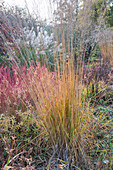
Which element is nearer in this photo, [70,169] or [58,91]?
[70,169]

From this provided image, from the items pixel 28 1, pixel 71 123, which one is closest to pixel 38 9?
pixel 28 1

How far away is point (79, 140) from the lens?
1.55m

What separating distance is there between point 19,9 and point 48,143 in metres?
1.56

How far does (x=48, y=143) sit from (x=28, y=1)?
1553 millimetres

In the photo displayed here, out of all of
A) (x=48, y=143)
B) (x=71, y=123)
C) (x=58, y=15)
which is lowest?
(x=48, y=143)

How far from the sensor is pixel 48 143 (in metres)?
1.63

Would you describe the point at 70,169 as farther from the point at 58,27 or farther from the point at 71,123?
the point at 58,27

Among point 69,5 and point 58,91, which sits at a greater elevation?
point 69,5

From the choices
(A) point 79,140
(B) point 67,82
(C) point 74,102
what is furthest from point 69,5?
(A) point 79,140

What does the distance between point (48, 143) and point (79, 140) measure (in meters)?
0.36

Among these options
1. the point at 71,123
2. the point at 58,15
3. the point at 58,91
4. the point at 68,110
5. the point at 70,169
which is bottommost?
the point at 70,169

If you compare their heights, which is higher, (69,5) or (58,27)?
(69,5)

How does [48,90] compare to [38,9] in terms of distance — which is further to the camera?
[48,90]

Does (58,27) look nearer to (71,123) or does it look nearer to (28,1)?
(28,1)
